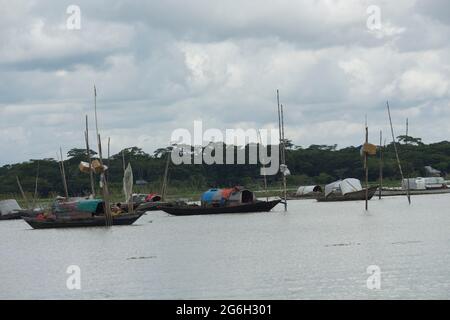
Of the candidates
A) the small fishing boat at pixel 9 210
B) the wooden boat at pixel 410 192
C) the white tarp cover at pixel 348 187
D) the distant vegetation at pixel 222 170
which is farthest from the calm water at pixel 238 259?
the distant vegetation at pixel 222 170

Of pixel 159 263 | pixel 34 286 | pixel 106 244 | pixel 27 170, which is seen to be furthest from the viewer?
pixel 27 170

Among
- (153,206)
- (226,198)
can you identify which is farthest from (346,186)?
(226,198)

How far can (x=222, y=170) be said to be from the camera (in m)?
175

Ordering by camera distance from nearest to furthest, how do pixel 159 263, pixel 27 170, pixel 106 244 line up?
1. pixel 159 263
2. pixel 106 244
3. pixel 27 170

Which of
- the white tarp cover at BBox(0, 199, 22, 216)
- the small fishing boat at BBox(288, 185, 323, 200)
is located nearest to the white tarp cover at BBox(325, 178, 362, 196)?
the small fishing boat at BBox(288, 185, 323, 200)

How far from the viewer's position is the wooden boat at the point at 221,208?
97812 millimetres

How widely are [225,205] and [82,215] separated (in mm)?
23437

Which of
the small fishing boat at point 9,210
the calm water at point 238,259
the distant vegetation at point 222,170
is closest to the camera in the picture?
the calm water at point 238,259

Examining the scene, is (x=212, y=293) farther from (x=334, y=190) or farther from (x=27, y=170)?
(x=27, y=170)

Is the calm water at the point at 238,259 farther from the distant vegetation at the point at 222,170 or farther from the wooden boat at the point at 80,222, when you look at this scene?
the distant vegetation at the point at 222,170

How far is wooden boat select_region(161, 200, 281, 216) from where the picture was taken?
321 feet
